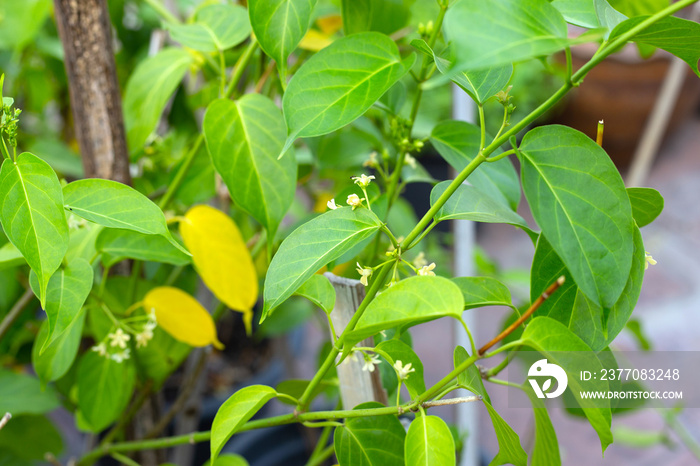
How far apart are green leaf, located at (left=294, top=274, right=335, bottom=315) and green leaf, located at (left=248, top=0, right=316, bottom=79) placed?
13 cm

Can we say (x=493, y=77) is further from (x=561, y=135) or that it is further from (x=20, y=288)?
(x=20, y=288)

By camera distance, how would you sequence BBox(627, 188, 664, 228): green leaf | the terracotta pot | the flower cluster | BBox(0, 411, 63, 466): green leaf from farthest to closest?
the terracotta pot, BBox(0, 411, 63, 466): green leaf, the flower cluster, BBox(627, 188, 664, 228): green leaf

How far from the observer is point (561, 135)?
0.88 feet

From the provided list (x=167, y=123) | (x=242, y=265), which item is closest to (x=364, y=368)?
(x=242, y=265)

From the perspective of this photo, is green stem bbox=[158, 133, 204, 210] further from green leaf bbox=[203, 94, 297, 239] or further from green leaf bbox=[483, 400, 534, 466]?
green leaf bbox=[483, 400, 534, 466]

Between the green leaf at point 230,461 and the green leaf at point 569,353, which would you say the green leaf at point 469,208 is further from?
the green leaf at point 230,461

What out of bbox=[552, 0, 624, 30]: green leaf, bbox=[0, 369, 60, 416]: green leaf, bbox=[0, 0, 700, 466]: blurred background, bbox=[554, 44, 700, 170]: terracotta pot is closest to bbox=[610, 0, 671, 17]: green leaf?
bbox=[0, 0, 700, 466]: blurred background

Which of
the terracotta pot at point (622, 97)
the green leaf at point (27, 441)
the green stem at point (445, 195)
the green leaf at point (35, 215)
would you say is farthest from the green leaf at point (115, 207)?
the terracotta pot at point (622, 97)

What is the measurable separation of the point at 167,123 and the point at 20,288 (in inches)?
10.5

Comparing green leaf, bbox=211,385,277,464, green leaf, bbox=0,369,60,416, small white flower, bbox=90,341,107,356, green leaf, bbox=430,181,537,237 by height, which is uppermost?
green leaf, bbox=430,181,537,237

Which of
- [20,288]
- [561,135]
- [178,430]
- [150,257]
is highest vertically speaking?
[561,135]

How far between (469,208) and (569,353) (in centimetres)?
8

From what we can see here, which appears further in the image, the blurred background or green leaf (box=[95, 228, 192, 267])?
the blurred background

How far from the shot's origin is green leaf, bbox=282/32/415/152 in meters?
0.30
